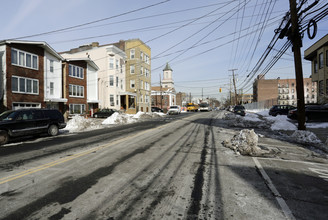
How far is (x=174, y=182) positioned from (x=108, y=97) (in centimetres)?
3152

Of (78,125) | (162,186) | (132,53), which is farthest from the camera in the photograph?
(132,53)

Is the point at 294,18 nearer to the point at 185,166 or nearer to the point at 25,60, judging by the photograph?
the point at 185,166

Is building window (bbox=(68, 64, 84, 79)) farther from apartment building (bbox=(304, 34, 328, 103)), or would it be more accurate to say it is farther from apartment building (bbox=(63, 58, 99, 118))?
apartment building (bbox=(304, 34, 328, 103))

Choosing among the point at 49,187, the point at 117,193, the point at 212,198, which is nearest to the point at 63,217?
the point at 117,193

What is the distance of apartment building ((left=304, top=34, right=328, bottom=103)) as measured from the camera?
25.5m

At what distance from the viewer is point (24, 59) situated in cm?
2019

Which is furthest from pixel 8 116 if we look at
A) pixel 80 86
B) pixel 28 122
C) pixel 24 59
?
pixel 80 86

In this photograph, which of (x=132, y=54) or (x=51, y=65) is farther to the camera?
(x=132, y=54)

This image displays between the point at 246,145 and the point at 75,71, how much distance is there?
27355mm

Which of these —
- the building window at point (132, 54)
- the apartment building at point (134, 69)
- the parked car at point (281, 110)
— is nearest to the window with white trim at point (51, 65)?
the apartment building at point (134, 69)

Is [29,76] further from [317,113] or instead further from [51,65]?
[317,113]

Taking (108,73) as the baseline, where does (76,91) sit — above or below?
below

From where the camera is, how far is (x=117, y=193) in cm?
379

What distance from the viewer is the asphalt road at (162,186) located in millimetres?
3137
